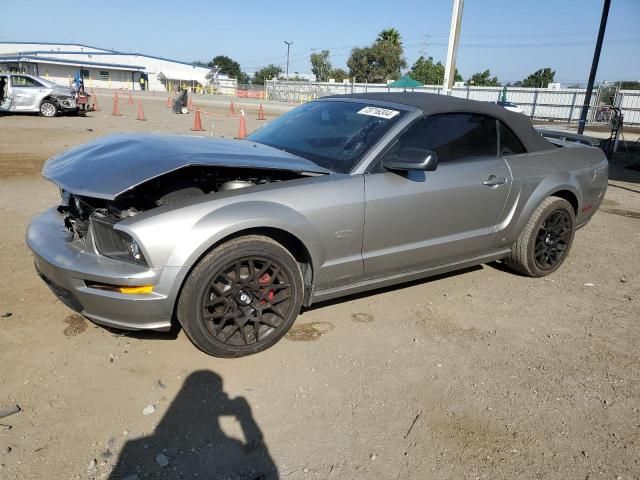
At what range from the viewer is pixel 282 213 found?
9.61 ft

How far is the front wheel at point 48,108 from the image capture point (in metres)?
17.9

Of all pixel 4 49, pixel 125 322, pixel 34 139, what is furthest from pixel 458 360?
pixel 4 49

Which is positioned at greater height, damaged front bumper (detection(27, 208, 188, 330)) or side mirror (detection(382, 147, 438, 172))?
side mirror (detection(382, 147, 438, 172))

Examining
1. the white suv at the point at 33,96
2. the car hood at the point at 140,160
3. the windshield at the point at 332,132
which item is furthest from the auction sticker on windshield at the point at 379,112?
the white suv at the point at 33,96

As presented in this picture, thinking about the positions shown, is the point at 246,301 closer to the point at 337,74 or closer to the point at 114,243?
the point at 114,243

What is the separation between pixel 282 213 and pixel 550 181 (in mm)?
2642

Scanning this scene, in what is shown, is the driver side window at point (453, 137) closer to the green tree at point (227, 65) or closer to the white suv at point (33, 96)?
the white suv at point (33, 96)

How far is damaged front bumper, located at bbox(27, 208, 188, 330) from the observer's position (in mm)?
2646

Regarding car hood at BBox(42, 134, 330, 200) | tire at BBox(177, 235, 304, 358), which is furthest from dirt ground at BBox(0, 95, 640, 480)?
car hood at BBox(42, 134, 330, 200)

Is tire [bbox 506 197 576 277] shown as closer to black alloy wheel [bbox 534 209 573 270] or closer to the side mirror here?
black alloy wheel [bbox 534 209 573 270]

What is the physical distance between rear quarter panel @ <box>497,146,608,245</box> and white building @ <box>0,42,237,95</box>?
63.1 meters

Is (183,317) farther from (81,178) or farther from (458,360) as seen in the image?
(458,360)

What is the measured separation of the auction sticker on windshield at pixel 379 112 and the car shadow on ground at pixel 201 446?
217 centimetres

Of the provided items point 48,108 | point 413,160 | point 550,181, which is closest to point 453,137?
point 413,160
